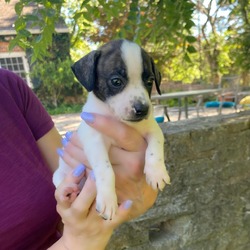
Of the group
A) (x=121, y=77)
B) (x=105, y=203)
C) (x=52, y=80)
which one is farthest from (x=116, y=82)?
(x=52, y=80)

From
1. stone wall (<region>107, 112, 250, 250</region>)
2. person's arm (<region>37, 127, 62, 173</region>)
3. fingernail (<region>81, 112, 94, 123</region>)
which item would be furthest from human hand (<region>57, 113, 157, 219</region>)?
stone wall (<region>107, 112, 250, 250</region>)

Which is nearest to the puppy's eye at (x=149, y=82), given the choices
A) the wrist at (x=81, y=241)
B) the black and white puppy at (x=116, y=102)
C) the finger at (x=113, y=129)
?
the black and white puppy at (x=116, y=102)

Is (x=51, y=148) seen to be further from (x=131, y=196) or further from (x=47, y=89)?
(x=47, y=89)

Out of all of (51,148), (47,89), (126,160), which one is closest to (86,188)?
(126,160)

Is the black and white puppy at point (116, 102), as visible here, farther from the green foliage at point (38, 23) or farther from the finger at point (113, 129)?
the green foliage at point (38, 23)

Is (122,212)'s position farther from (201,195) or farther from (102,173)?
(201,195)

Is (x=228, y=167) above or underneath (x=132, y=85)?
underneath
